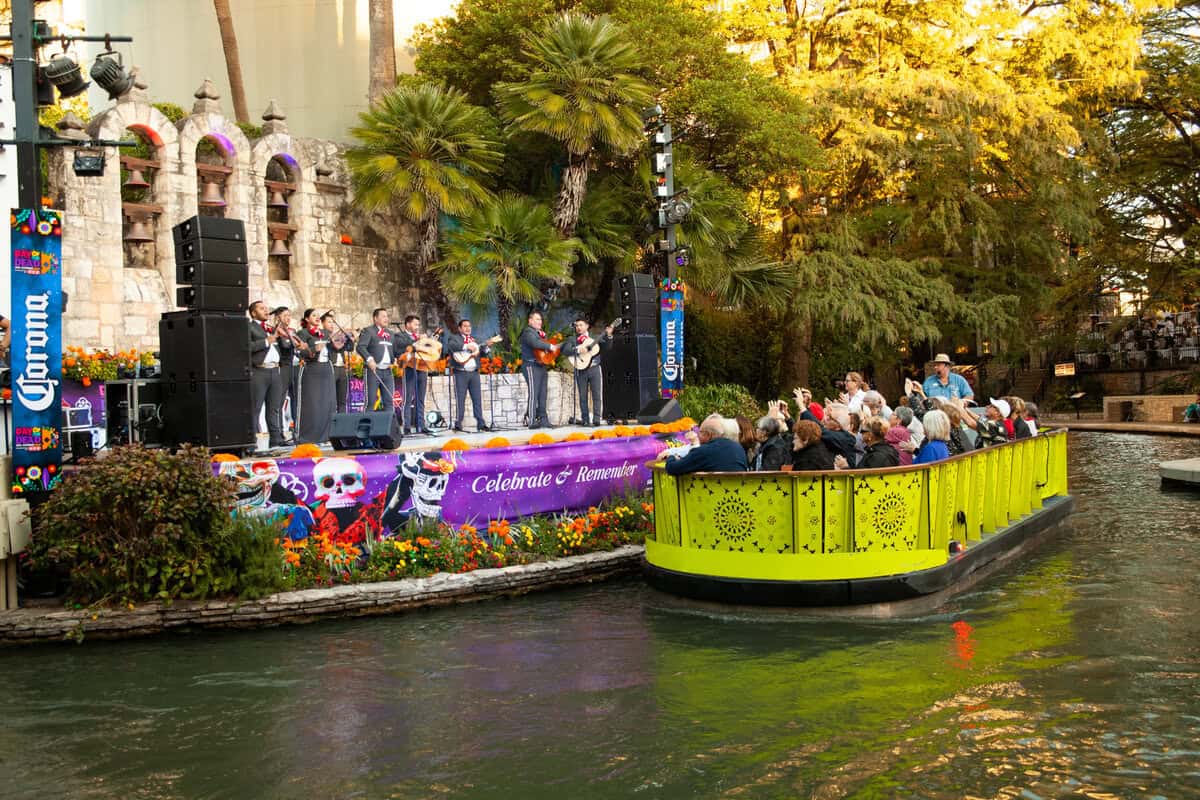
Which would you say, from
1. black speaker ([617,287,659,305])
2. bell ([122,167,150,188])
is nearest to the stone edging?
black speaker ([617,287,659,305])

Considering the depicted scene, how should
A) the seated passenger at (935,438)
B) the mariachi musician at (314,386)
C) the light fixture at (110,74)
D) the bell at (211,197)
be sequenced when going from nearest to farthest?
the seated passenger at (935,438)
the light fixture at (110,74)
the mariachi musician at (314,386)
the bell at (211,197)

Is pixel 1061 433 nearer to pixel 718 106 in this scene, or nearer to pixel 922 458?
pixel 922 458

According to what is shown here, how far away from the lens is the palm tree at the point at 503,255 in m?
22.1

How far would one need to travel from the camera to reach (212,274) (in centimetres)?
1115

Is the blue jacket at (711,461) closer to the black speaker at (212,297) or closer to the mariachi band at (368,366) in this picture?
the black speaker at (212,297)

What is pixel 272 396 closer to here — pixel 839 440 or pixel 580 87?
pixel 839 440

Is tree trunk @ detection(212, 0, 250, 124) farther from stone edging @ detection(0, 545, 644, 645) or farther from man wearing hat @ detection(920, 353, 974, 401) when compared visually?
stone edging @ detection(0, 545, 644, 645)

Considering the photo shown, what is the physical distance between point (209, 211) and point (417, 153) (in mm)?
3996

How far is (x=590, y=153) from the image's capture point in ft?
80.0

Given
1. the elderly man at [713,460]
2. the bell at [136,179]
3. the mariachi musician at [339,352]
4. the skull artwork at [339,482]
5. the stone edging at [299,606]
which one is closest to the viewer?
the stone edging at [299,606]

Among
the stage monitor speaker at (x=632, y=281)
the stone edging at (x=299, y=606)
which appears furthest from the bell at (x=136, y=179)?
the stone edging at (x=299, y=606)

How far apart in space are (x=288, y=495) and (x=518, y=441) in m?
3.52

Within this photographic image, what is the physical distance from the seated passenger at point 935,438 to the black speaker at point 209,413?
6.48m

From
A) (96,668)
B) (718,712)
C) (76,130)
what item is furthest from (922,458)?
(76,130)
